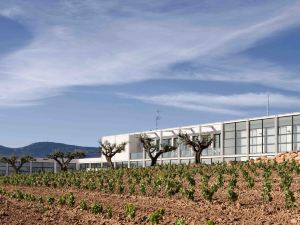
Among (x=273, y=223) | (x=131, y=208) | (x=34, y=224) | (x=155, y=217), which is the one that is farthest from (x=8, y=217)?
(x=273, y=223)

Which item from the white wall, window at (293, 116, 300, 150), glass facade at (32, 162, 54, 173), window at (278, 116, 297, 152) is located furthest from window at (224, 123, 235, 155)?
glass facade at (32, 162, 54, 173)

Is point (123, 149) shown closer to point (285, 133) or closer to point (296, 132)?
point (285, 133)

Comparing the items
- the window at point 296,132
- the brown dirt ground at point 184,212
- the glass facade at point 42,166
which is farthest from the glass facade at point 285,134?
the glass facade at point 42,166

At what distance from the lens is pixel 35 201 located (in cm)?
2442

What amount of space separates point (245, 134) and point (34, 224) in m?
54.6

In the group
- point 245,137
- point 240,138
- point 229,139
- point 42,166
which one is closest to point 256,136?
point 245,137

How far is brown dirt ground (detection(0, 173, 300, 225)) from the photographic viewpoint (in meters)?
16.1

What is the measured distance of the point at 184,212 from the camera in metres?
17.9

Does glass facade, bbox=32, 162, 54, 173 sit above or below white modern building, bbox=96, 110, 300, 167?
below

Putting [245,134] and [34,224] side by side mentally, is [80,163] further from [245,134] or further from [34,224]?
[34,224]

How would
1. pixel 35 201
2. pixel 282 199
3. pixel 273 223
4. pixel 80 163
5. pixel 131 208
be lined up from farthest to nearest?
pixel 80 163 < pixel 35 201 < pixel 282 199 < pixel 131 208 < pixel 273 223

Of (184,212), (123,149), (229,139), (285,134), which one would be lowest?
(184,212)

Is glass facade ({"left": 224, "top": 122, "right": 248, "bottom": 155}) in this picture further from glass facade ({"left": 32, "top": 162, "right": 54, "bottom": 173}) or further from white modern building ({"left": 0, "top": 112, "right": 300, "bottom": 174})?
glass facade ({"left": 32, "top": 162, "right": 54, "bottom": 173})

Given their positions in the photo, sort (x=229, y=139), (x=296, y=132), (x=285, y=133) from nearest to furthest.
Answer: (x=296, y=132) → (x=285, y=133) → (x=229, y=139)
